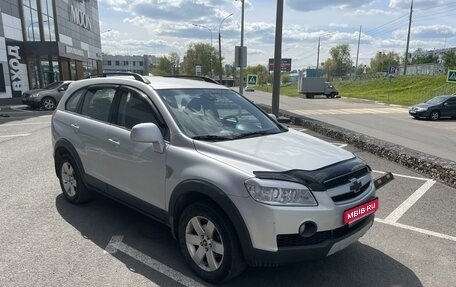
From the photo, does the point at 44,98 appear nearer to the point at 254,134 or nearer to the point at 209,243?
the point at 254,134

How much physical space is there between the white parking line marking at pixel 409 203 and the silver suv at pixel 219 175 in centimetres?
161

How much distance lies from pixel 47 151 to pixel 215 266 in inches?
285

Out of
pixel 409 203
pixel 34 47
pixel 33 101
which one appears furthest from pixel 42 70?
pixel 409 203

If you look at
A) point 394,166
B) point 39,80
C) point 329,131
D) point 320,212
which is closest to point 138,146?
point 320,212

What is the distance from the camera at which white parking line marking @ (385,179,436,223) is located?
4965 millimetres

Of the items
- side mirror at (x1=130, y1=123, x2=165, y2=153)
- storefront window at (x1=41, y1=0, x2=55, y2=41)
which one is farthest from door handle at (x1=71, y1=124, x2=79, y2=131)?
storefront window at (x1=41, y1=0, x2=55, y2=41)

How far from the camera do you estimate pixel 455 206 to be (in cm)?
534

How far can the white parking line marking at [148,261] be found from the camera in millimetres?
3354

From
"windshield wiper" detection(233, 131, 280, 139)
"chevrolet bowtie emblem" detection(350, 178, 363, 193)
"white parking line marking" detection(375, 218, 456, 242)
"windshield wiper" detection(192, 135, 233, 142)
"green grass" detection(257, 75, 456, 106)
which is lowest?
"green grass" detection(257, 75, 456, 106)

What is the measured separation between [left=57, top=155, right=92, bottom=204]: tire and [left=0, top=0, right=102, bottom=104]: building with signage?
25.0 m

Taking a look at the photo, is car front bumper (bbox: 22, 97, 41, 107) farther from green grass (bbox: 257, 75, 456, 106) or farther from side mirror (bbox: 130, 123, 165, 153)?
green grass (bbox: 257, 75, 456, 106)

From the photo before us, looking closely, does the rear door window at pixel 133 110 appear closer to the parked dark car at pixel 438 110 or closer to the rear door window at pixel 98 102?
the rear door window at pixel 98 102

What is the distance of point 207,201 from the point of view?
3.21m

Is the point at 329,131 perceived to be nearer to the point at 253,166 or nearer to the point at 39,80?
the point at 253,166
